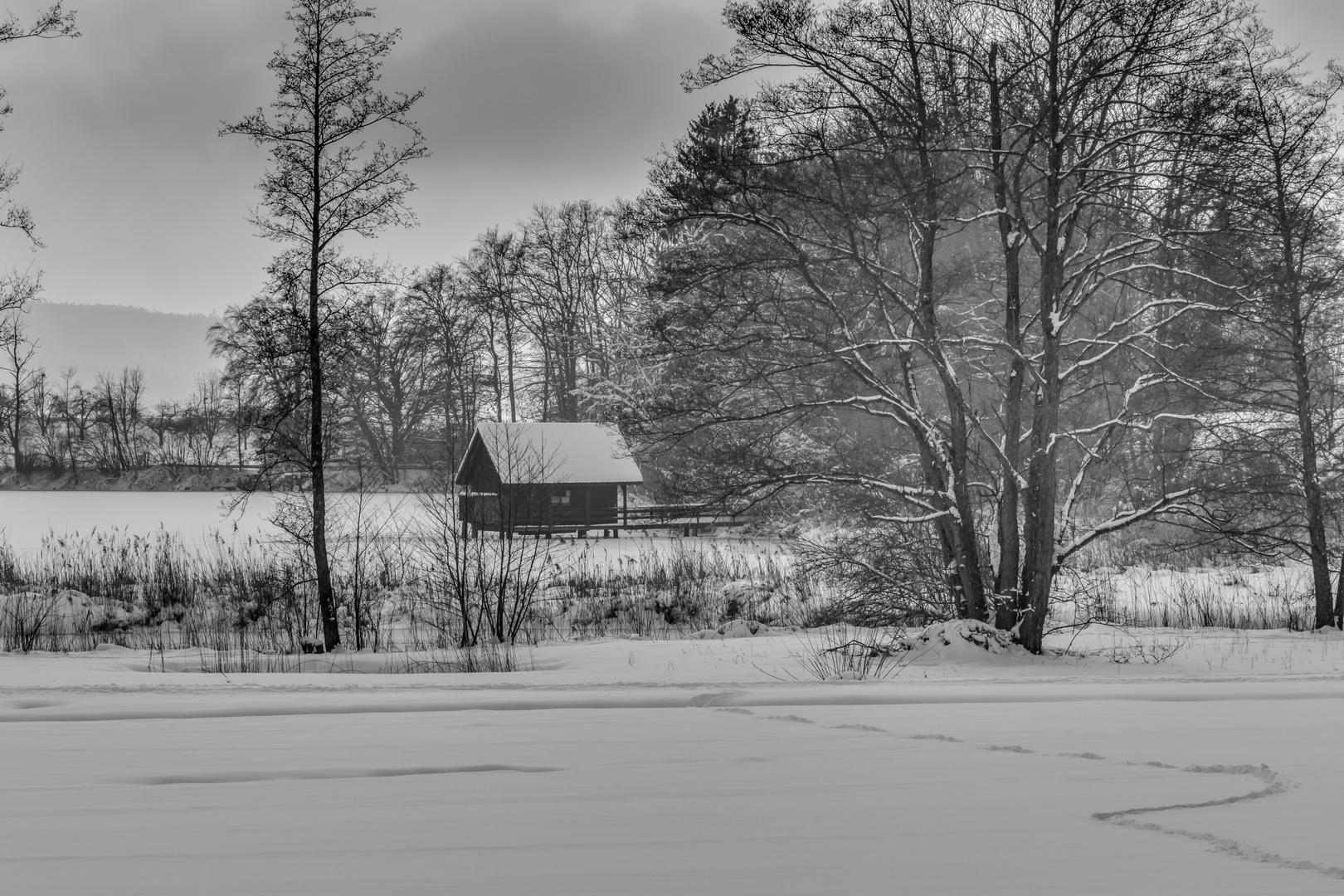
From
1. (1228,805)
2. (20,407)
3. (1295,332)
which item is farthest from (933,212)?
(20,407)

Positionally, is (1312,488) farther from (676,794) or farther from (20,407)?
(20,407)

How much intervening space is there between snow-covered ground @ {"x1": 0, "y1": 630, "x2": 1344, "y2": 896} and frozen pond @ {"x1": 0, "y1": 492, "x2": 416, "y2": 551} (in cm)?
1922

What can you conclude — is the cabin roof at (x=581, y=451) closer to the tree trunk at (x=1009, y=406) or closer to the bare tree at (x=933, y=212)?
the bare tree at (x=933, y=212)

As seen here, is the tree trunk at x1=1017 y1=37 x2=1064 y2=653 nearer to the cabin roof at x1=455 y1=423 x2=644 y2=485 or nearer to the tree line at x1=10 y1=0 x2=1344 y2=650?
the tree line at x1=10 y1=0 x2=1344 y2=650

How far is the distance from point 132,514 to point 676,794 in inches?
1543

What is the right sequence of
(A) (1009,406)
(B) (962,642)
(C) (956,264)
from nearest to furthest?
(B) (962,642) < (A) (1009,406) < (C) (956,264)

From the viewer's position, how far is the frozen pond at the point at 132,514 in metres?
29.3

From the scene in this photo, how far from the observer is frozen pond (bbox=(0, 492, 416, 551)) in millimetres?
29312

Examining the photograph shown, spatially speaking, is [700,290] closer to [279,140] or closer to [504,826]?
[279,140]

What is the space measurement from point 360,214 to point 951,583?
996cm

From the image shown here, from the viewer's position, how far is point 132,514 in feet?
124

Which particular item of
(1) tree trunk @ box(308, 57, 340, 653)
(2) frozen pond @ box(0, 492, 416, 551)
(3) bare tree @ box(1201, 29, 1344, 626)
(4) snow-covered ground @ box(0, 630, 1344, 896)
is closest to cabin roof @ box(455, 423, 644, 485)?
(2) frozen pond @ box(0, 492, 416, 551)

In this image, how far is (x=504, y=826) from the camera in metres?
2.69

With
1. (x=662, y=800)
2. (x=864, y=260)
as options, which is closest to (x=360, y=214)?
(x=864, y=260)
